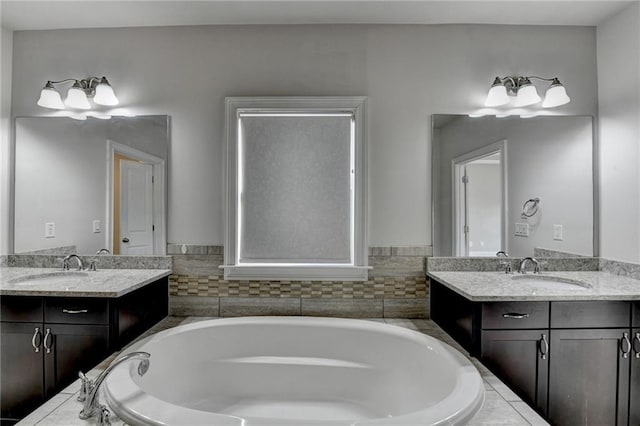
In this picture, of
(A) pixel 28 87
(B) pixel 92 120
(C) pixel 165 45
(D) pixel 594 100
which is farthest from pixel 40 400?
(D) pixel 594 100

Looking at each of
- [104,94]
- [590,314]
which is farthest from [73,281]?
[590,314]

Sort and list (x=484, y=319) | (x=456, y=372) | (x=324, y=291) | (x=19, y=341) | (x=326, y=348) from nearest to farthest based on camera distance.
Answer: (x=456, y=372) < (x=484, y=319) < (x=19, y=341) < (x=326, y=348) < (x=324, y=291)

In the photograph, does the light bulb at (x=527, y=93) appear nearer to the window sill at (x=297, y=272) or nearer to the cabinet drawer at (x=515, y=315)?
the cabinet drawer at (x=515, y=315)

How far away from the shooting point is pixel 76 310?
1.63 metres

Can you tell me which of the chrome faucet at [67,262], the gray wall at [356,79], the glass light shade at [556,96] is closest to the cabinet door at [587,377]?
the gray wall at [356,79]

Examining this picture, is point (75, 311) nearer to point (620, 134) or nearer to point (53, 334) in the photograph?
point (53, 334)

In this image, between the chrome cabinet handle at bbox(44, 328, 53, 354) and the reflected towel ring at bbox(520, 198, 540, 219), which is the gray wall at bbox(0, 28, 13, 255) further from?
the reflected towel ring at bbox(520, 198, 540, 219)

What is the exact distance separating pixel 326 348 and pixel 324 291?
37 centimetres

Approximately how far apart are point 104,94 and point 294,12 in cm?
131

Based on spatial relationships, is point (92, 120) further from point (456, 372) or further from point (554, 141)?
point (554, 141)

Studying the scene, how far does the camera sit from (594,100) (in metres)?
2.14

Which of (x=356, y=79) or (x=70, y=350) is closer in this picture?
(x=70, y=350)

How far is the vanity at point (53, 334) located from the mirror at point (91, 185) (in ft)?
1.65

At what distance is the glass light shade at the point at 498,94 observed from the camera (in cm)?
205
